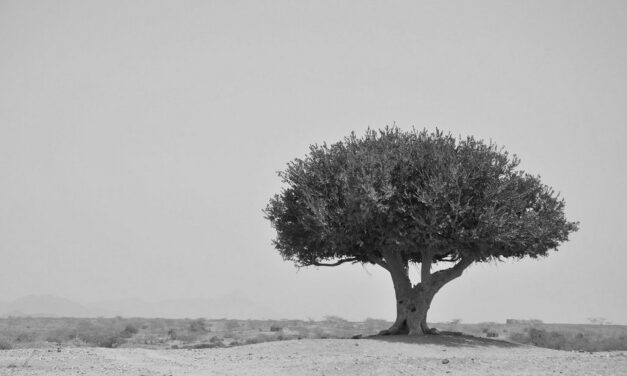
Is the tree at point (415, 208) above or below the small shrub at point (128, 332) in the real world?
above

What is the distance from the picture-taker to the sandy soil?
2147cm

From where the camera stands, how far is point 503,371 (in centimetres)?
2131

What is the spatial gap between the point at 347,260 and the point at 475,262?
6.85 metres

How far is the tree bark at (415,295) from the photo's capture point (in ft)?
113

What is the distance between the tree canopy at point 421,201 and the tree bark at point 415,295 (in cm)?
98

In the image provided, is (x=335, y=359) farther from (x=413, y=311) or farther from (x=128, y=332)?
(x=128, y=332)

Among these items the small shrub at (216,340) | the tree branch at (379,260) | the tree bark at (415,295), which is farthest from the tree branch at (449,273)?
the small shrub at (216,340)

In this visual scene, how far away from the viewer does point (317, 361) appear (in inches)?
951

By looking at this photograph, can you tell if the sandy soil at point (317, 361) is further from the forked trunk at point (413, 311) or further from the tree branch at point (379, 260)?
the tree branch at point (379, 260)

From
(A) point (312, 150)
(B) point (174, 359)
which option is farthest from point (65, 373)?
(A) point (312, 150)

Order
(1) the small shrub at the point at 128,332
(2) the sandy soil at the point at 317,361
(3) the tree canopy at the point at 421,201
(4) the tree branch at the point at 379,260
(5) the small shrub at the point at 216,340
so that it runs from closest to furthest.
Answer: (2) the sandy soil at the point at 317,361 < (3) the tree canopy at the point at 421,201 < (4) the tree branch at the point at 379,260 < (5) the small shrub at the point at 216,340 < (1) the small shrub at the point at 128,332

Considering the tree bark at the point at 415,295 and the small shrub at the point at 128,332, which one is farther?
the small shrub at the point at 128,332

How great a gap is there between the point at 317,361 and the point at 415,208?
9944 mm

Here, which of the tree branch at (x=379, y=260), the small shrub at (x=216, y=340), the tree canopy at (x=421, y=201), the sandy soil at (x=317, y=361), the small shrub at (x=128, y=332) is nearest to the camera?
the sandy soil at (x=317, y=361)
